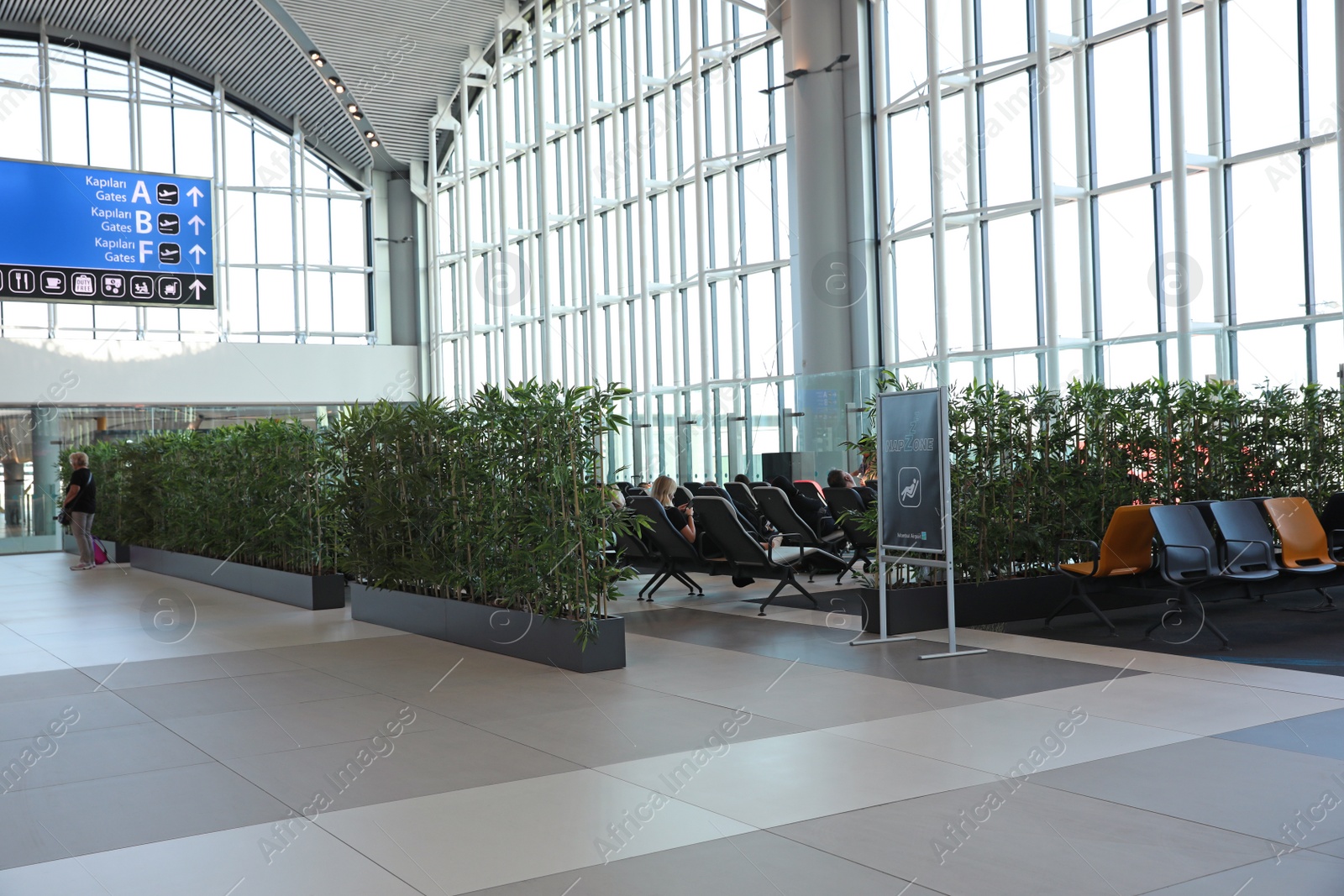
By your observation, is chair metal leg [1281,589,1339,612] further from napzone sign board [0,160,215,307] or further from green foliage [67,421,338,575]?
napzone sign board [0,160,215,307]

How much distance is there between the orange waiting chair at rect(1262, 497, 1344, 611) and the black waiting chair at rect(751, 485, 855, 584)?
9.89 ft

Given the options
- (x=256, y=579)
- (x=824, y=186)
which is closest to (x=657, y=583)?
(x=256, y=579)

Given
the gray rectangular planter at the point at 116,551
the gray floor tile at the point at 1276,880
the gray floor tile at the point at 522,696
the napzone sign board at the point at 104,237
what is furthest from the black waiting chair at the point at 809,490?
the gray rectangular planter at the point at 116,551

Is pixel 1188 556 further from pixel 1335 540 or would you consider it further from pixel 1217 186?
pixel 1217 186

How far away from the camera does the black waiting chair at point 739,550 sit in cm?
814

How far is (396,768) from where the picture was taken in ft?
13.7

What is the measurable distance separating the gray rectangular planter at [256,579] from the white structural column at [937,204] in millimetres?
7741

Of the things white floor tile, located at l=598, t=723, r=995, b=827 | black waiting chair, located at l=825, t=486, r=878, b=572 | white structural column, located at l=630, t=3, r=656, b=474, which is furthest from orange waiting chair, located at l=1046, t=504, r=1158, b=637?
white structural column, located at l=630, t=3, r=656, b=474

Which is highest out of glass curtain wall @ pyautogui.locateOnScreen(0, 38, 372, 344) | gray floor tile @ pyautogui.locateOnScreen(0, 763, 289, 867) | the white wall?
glass curtain wall @ pyautogui.locateOnScreen(0, 38, 372, 344)

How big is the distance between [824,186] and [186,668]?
11.7 metres

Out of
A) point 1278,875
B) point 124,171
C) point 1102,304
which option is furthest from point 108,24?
point 1278,875

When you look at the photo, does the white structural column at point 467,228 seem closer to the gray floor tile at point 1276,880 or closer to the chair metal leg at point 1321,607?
the chair metal leg at point 1321,607

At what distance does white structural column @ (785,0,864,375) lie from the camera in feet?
52.2

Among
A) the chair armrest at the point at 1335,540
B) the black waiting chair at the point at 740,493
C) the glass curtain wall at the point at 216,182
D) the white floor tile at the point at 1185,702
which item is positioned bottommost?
the white floor tile at the point at 1185,702
